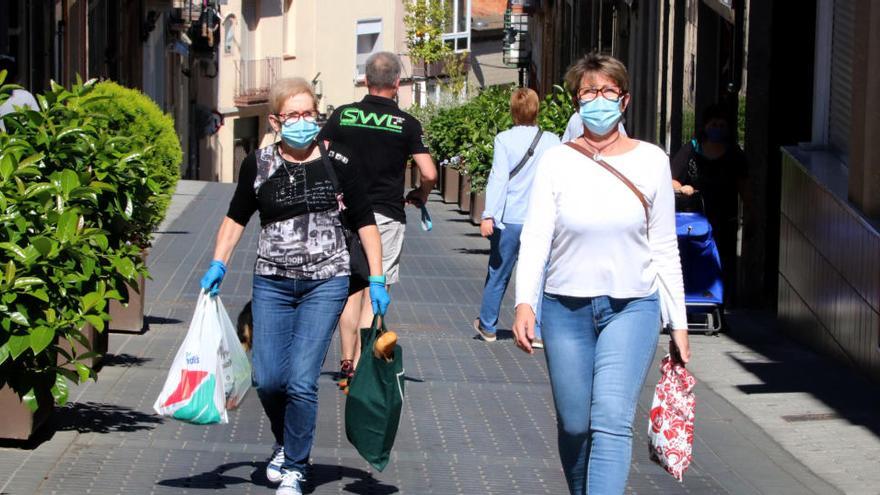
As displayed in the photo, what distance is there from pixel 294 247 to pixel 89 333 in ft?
10.4

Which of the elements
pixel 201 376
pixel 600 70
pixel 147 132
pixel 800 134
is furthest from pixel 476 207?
pixel 600 70

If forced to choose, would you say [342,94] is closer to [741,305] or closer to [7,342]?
[741,305]

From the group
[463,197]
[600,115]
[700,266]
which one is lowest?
[463,197]

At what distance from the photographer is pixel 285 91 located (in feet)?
23.4

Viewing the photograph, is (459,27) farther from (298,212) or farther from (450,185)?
(298,212)

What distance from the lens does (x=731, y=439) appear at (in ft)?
28.6

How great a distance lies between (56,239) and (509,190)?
5410mm

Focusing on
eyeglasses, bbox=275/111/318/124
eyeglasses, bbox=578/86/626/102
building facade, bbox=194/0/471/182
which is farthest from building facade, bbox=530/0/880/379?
building facade, bbox=194/0/471/182

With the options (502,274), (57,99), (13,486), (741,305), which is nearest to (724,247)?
(741,305)

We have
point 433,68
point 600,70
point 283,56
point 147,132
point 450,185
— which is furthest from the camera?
point 433,68

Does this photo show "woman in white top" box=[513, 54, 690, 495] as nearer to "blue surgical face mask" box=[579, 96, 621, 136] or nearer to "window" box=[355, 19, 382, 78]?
"blue surgical face mask" box=[579, 96, 621, 136]

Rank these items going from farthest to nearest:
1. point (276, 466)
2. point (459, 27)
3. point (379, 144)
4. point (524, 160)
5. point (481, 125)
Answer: point (459, 27)
point (481, 125)
point (524, 160)
point (379, 144)
point (276, 466)

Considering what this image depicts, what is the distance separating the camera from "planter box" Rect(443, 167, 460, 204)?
1212 inches

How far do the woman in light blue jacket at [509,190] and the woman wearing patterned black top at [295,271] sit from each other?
474 cm
